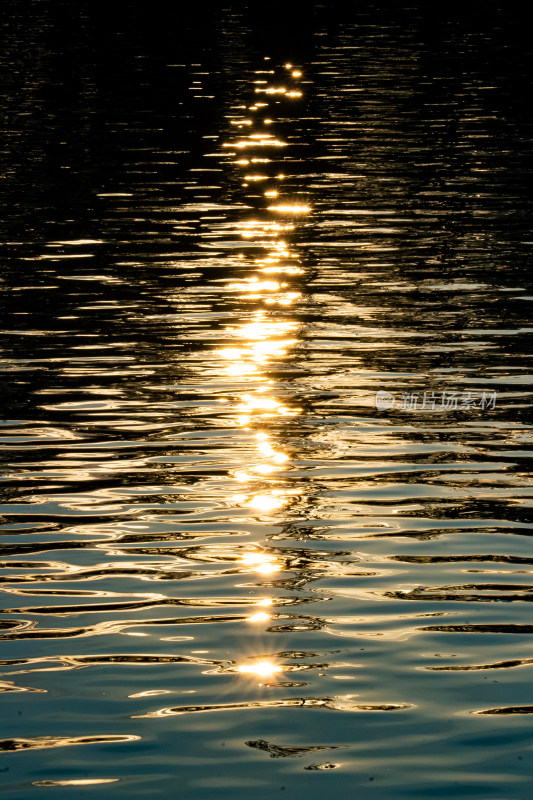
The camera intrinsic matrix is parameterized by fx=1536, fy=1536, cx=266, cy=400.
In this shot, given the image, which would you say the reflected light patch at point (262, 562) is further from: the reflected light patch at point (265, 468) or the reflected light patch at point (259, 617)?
the reflected light patch at point (265, 468)

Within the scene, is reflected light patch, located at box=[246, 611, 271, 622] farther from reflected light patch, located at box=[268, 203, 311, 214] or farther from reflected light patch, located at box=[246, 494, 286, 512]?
reflected light patch, located at box=[268, 203, 311, 214]

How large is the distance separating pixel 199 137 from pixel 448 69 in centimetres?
1770

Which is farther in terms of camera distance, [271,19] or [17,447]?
[271,19]

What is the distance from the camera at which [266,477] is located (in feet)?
43.1

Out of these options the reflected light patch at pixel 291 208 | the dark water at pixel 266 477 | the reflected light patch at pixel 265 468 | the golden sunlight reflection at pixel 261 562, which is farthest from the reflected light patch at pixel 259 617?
the reflected light patch at pixel 291 208

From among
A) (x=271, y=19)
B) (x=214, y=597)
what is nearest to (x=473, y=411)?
(x=214, y=597)

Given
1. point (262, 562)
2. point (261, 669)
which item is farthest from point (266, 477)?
point (261, 669)

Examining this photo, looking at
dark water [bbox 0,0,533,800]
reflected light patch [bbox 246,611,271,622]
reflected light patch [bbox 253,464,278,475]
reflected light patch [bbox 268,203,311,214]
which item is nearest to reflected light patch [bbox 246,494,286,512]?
dark water [bbox 0,0,533,800]

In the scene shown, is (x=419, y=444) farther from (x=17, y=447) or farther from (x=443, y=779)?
(x=443, y=779)

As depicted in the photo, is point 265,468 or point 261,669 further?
point 265,468

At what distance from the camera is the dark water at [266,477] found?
8.43 meters

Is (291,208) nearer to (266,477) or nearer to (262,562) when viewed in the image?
→ (266,477)

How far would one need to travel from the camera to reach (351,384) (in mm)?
16438

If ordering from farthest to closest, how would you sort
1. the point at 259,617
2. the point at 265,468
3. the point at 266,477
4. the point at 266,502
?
the point at 265,468, the point at 266,477, the point at 266,502, the point at 259,617
